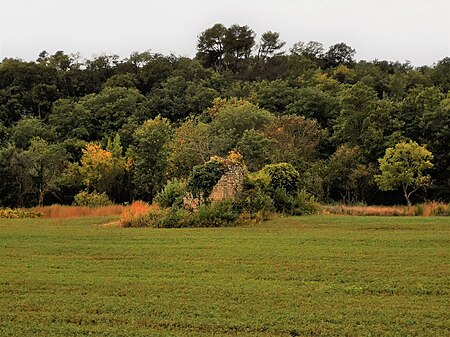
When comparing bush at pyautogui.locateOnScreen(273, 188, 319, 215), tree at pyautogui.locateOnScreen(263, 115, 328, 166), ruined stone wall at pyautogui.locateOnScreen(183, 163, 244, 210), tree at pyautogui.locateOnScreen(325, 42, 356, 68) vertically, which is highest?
tree at pyautogui.locateOnScreen(325, 42, 356, 68)

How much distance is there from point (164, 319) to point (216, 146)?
1379 inches

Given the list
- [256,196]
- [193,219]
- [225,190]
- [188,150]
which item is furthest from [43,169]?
[193,219]

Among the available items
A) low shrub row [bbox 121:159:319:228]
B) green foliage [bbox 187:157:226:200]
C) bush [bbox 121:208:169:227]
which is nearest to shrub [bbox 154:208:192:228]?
low shrub row [bbox 121:159:319:228]

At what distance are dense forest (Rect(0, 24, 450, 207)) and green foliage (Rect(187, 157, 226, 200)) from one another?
50.0 ft

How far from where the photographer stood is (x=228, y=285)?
9875mm

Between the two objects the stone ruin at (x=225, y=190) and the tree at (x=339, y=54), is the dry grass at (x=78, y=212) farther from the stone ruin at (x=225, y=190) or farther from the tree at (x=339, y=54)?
the tree at (x=339, y=54)

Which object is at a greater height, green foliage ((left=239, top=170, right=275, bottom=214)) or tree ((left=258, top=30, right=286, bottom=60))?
tree ((left=258, top=30, right=286, bottom=60))

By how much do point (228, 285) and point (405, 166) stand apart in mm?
33975

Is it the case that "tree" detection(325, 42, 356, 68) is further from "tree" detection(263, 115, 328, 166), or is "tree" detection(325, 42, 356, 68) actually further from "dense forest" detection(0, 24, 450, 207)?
"tree" detection(263, 115, 328, 166)

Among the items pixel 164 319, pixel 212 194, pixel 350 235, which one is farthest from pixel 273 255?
pixel 212 194

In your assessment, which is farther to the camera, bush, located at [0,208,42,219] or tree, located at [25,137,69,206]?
tree, located at [25,137,69,206]

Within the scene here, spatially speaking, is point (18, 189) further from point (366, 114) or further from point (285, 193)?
point (366, 114)

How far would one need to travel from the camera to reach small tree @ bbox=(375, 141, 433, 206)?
134 ft

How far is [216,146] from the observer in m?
42.6
